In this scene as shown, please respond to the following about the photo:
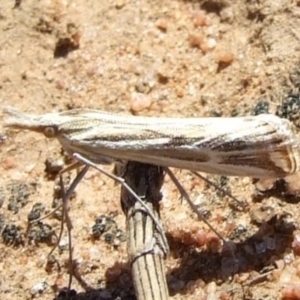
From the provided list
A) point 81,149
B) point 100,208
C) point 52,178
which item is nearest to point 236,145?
point 81,149

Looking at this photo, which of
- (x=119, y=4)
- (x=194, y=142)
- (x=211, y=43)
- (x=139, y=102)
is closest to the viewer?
(x=194, y=142)

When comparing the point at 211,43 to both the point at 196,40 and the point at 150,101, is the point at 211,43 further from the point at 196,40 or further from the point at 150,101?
the point at 150,101

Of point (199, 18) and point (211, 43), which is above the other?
point (199, 18)

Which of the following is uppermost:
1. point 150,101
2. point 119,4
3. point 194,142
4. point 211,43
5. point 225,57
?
point 119,4

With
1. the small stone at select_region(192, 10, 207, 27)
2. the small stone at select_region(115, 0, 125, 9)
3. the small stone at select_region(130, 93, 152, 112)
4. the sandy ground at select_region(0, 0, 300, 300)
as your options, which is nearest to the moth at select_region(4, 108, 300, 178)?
the sandy ground at select_region(0, 0, 300, 300)

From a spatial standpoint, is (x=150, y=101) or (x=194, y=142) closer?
(x=194, y=142)

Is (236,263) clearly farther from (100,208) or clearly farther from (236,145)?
(100,208)

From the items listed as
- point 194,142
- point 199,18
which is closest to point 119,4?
point 199,18

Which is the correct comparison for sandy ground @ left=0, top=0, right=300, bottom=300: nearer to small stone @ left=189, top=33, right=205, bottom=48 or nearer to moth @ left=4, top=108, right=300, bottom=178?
small stone @ left=189, top=33, right=205, bottom=48

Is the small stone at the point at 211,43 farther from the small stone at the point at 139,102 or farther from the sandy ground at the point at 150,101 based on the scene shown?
the small stone at the point at 139,102
